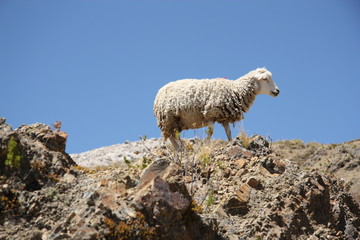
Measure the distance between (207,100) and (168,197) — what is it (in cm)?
596

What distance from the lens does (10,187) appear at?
324 inches

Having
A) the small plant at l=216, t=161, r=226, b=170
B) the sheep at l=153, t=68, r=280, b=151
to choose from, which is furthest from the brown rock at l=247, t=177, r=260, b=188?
the sheep at l=153, t=68, r=280, b=151

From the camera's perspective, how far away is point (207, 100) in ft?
44.1

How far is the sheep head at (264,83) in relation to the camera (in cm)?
1416

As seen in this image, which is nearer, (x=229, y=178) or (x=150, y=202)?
(x=150, y=202)

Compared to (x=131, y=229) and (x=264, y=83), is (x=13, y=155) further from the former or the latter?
(x=264, y=83)

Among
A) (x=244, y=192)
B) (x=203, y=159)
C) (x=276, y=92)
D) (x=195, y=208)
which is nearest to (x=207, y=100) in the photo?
(x=276, y=92)

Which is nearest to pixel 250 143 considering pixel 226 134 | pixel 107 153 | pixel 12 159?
pixel 226 134

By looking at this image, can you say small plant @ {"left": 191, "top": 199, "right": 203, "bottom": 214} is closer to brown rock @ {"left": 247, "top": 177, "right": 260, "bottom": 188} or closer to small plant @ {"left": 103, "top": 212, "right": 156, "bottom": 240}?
small plant @ {"left": 103, "top": 212, "right": 156, "bottom": 240}

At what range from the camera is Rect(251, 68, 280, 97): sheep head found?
1416 cm

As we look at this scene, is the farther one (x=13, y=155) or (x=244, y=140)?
(x=244, y=140)

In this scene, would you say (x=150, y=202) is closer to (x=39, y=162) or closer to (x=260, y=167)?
(x=39, y=162)

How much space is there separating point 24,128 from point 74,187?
2268 millimetres

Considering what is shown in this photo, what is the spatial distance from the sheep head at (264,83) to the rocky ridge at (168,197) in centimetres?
273
